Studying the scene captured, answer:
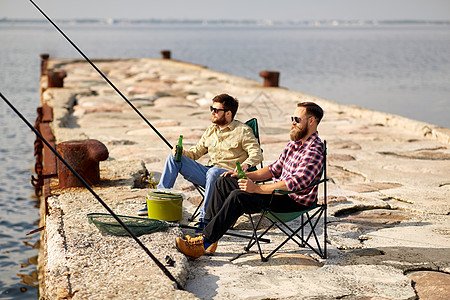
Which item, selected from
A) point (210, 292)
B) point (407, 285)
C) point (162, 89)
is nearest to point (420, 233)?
point (407, 285)

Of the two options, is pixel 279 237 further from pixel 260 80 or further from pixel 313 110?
pixel 260 80

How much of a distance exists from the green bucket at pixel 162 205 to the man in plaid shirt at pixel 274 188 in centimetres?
47

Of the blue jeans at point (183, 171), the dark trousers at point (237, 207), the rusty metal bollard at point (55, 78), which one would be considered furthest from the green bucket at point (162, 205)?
the rusty metal bollard at point (55, 78)

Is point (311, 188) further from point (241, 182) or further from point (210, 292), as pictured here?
point (210, 292)

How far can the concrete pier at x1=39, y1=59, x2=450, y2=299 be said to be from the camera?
12.4 ft

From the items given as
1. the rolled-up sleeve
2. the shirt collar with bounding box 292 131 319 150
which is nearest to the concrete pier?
the rolled-up sleeve

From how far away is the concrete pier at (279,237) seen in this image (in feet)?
12.4

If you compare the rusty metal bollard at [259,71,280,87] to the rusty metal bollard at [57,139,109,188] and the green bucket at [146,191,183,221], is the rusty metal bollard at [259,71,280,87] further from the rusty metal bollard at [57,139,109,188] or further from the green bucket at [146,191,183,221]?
the green bucket at [146,191,183,221]

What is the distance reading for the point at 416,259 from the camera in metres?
4.36

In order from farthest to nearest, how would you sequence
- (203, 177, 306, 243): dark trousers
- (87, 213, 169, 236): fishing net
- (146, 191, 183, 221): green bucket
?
1. (146, 191, 183, 221): green bucket
2. (87, 213, 169, 236): fishing net
3. (203, 177, 306, 243): dark trousers

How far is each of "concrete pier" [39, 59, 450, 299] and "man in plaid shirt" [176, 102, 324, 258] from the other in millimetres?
201

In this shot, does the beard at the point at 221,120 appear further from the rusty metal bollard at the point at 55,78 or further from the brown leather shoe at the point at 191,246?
the rusty metal bollard at the point at 55,78

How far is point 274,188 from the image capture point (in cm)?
430

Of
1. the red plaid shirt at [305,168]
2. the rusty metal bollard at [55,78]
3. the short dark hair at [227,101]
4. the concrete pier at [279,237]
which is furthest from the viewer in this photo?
the rusty metal bollard at [55,78]
